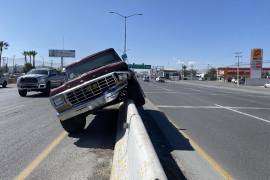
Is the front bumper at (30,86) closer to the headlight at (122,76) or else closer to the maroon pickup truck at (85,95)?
the maroon pickup truck at (85,95)

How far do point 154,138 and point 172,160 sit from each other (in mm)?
2324

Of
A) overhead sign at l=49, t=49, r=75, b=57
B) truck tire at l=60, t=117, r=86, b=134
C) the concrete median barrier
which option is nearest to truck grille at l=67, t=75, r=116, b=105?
truck tire at l=60, t=117, r=86, b=134

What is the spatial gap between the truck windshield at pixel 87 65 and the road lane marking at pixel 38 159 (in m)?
2.90

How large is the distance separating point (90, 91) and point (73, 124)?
1.09 metres

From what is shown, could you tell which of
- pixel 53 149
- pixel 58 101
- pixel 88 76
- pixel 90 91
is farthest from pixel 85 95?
pixel 53 149

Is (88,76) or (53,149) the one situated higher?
(88,76)

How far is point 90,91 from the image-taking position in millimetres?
→ 10297

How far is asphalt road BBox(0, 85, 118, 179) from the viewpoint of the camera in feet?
21.8

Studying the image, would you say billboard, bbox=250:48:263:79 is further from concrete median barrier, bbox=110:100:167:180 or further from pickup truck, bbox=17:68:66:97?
concrete median barrier, bbox=110:100:167:180

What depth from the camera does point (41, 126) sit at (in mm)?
11875

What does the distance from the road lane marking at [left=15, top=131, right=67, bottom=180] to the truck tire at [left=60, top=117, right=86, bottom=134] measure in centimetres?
33

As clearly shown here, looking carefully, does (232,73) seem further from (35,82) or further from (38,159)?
(38,159)

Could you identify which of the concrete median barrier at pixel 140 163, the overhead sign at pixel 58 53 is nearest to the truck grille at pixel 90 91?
the concrete median barrier at pixel 140 163

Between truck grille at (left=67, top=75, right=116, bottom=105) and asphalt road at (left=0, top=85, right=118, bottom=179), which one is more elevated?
truck grille at (left=67, top=75, right=116, bottom=105)
